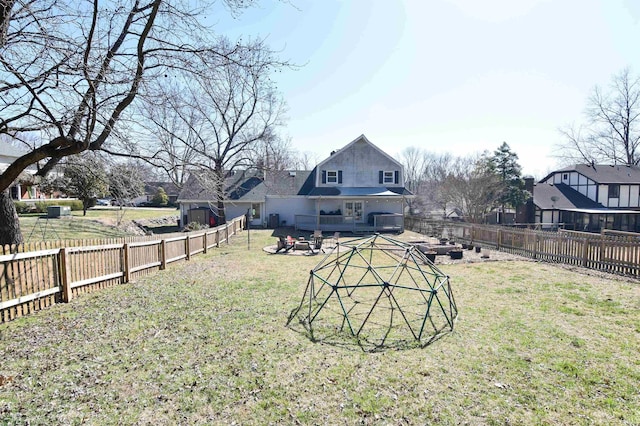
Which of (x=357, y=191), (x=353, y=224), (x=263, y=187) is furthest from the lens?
(x=263, y=187)

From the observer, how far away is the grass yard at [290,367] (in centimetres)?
420

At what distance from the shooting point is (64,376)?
15.9ft

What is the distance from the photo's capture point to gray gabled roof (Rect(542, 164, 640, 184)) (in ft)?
116

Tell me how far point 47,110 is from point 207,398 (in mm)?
5877

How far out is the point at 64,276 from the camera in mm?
7996

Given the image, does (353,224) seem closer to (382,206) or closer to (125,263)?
(382,206)

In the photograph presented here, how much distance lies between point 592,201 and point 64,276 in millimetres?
44177

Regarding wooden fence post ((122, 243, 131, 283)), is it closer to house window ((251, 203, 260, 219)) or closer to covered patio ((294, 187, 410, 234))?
covered patio ((294, 187, 410, 234))

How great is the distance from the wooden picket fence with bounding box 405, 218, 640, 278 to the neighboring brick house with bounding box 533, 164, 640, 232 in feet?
57.5

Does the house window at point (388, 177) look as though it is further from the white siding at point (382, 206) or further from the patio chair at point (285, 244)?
the patio chair at point (285, 244)

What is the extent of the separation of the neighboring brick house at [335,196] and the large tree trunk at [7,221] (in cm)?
1815

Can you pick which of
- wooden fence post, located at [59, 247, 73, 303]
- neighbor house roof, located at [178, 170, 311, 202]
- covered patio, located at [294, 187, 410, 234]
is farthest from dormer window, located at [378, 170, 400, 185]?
wooden fence post, located at [59, 247, 73, 303]

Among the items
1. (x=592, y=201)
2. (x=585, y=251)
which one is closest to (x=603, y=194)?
(x=592, y=201)

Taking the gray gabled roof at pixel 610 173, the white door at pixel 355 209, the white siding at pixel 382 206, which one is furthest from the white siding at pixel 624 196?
the white door at pixel 355 209
